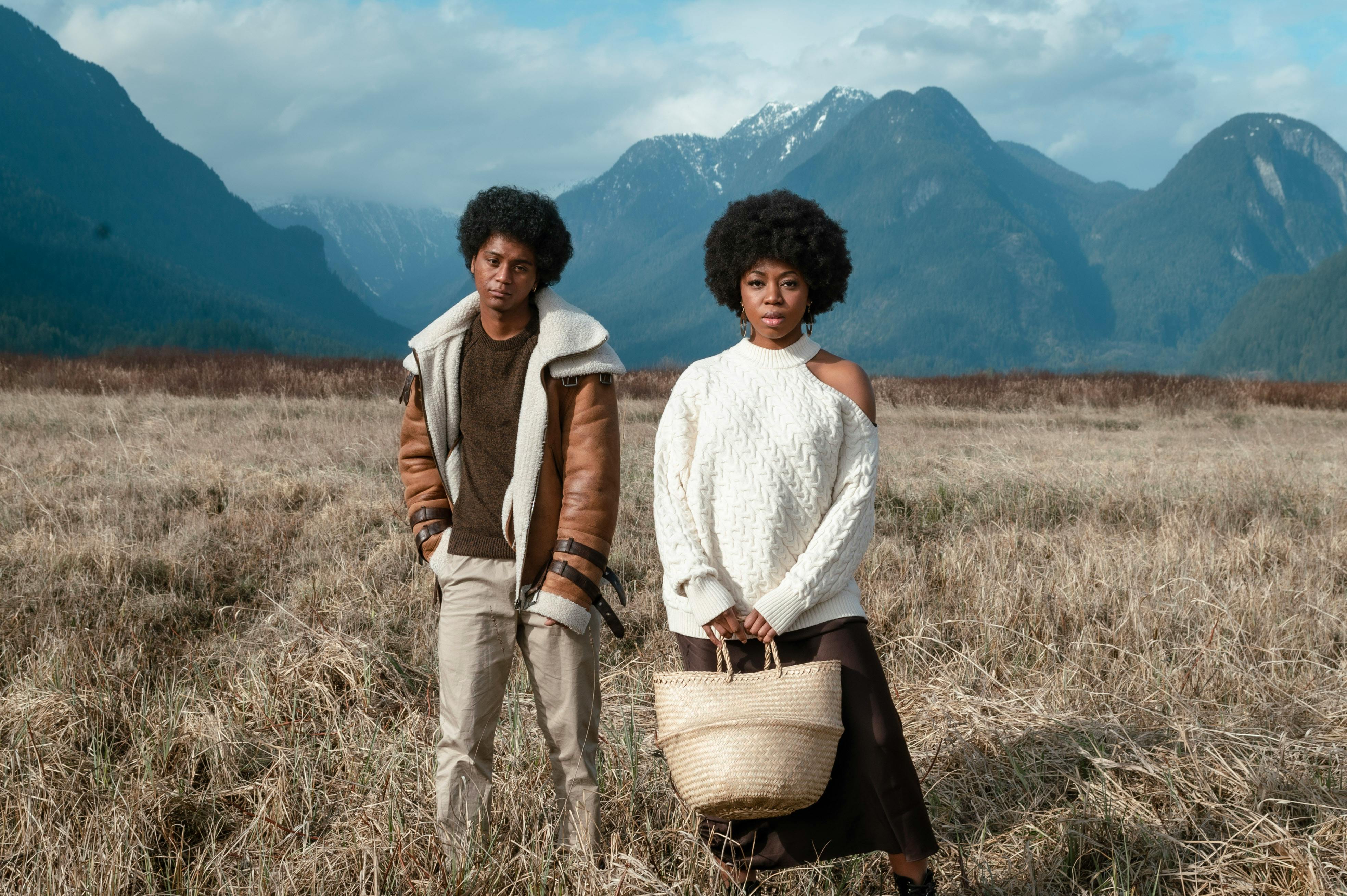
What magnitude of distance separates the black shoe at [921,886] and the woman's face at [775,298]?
1.45m

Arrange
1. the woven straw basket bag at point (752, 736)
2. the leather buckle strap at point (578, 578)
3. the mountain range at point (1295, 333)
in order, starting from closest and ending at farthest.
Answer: the woven straw basket bag at point (752, 736), the leather buckle strap at point (578, 578), the mountain range at point (1295, 333)

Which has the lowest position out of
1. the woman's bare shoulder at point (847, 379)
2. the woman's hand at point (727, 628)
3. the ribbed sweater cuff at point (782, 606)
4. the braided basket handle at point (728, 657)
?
the braided basket handle at point (728, 657)

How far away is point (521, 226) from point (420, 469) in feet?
2.55

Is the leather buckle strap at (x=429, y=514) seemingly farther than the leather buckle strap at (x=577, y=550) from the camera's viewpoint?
Yes

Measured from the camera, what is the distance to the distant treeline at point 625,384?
66.0ft

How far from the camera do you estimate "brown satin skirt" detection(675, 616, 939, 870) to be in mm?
2174

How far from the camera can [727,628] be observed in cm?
222

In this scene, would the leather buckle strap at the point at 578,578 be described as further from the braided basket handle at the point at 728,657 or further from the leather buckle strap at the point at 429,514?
the leather buckle strap at the point at 429,514

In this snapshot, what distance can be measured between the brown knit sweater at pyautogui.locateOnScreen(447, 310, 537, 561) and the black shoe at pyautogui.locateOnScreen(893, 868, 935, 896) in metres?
1.35

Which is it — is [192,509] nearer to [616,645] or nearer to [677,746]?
[616,645]

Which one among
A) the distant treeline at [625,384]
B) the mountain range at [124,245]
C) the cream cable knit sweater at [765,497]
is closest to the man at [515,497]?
the cream cable knit sweater at [765,497]

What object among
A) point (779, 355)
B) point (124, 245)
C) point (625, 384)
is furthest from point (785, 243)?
point (124, 245)

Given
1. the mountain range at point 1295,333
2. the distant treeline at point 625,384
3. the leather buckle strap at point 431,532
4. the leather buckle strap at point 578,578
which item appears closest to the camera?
the leather buckle strap at point 578,578

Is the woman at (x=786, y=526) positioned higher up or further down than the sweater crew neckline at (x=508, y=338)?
further down
